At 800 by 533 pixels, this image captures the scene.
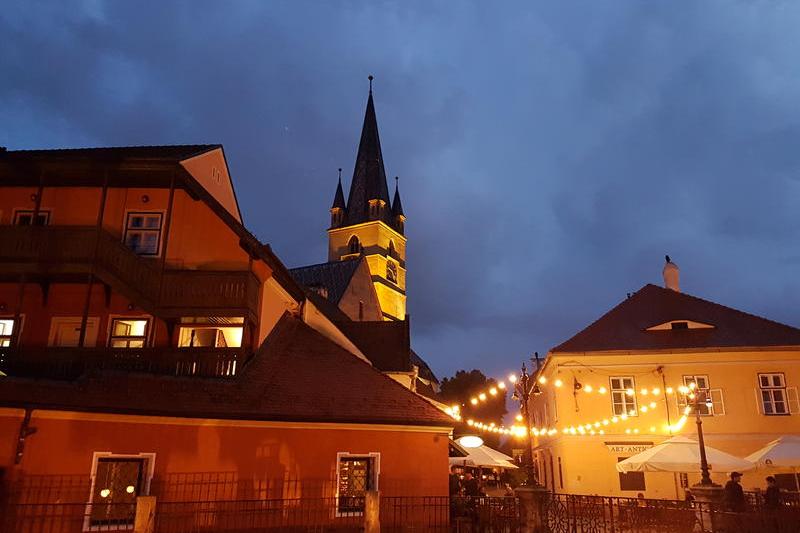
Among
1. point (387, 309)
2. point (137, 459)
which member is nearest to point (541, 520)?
point (137, 459)

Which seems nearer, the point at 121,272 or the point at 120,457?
the point at 120,457

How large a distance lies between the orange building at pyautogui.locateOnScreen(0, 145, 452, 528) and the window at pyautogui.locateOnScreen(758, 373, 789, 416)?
603 inches

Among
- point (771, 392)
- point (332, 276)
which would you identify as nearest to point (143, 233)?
point (771, 392)

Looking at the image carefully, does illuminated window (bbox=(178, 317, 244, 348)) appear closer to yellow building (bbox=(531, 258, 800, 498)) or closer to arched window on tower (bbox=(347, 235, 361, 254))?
yellow building (bbox=(531, 258, 800, 498))

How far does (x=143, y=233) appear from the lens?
55.6 ft

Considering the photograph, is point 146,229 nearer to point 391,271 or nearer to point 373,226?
point 373,226

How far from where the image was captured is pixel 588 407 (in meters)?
23.8

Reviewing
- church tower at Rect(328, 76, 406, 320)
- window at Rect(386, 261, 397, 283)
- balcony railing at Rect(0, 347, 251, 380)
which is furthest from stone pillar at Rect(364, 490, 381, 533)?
window at Rect(386, 261, 397, 283)

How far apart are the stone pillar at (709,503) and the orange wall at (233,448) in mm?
6206

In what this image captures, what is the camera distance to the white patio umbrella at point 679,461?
15781 mm

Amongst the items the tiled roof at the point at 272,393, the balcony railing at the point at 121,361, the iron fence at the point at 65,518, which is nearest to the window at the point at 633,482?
the tiled roof at the point at 272,393

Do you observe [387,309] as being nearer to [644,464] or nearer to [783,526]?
[644,464]

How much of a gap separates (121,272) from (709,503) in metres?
14.8

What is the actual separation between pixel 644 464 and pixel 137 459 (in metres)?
13.1
